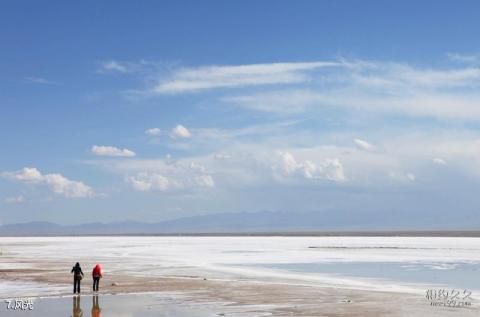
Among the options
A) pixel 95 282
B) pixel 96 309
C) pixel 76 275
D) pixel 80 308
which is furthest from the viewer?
pixel 95 282

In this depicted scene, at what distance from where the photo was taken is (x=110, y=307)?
2966cm

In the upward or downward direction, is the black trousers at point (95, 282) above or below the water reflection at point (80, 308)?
above

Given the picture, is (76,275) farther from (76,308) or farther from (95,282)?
(76,308)

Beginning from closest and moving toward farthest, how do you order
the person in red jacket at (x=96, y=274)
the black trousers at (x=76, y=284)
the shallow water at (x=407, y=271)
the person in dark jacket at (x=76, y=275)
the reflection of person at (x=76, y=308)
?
the reflection of person at (x=76, y=308) → the person in dark jacket at (x=76, y=275) → the black trousers at (x=76, y=284) → the person in red jacket at (x=96, y=274) → the shallow water at (x=407, y=271)

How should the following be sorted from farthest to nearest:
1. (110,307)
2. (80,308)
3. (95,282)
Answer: (95,282) < (110,307) < (80,308)

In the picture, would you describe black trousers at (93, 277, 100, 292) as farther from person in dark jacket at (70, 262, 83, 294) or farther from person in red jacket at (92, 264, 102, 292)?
person in dark jacket at (70, 262, 83, 294)

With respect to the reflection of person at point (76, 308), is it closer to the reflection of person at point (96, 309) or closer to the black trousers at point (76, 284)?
the reflection of person at point (96, 309)

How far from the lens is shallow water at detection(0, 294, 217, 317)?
27.5 meters

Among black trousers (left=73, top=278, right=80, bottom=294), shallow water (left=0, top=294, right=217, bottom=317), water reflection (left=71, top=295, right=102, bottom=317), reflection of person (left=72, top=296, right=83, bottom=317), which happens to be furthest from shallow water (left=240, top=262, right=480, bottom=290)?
reflection of person (left=72, top=296, right=83, bottom=317)

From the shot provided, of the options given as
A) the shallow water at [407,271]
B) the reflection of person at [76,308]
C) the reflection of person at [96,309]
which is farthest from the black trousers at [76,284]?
the shallow water at [407,271]

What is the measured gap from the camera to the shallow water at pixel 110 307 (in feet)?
90.2

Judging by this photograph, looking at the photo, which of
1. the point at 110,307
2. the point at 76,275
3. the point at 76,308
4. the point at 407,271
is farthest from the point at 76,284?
the point at 407,271

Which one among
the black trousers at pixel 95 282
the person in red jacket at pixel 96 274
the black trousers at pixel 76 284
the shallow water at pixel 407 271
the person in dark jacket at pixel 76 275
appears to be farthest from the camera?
the shallow water at pixel 407 271

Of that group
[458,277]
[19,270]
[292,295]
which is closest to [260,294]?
[292,295]
